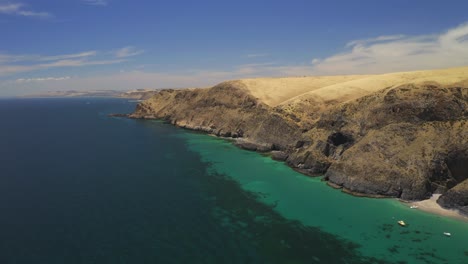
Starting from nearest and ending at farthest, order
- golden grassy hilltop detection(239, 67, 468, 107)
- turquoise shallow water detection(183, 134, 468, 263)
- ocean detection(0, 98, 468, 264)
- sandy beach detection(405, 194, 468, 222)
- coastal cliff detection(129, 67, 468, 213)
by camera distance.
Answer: ocean detection(0, 98, 468, 264) → turquoise shallow water detection(183, 134, 468, 263) → sandy beach detection(405, 194, 468, 222) → coastal cliff detection(129, 67, 468, 213) → golden grassy hilltop detection(239, 67, 468, 107)

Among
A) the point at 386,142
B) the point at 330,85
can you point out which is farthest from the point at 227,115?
the point at 386,142

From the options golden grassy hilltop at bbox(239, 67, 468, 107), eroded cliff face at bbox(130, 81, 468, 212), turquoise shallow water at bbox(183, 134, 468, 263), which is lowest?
turquoise shallow water at bbox(183, 134, 468, 263)

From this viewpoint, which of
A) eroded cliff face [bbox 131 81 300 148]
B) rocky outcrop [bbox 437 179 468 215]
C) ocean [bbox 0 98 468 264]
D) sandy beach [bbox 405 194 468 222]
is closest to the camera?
ocean [bbox 0 98 468 264]

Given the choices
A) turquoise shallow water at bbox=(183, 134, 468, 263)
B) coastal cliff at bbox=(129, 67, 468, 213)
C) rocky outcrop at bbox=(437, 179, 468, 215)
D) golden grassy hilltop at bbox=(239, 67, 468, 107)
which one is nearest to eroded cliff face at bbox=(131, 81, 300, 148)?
coastal cliff at bbox=(129, 67, 468, 213)

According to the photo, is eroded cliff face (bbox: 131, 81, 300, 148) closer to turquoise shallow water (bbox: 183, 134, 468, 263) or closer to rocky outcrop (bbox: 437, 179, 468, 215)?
turquoise shallow water (bbox: 183, 134, 468, 263)

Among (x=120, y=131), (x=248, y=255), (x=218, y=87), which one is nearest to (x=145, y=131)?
(x=120, y=131)

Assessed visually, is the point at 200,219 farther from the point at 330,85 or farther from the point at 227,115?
the point at 330,85

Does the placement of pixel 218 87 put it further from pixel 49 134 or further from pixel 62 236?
pixel 62 236
